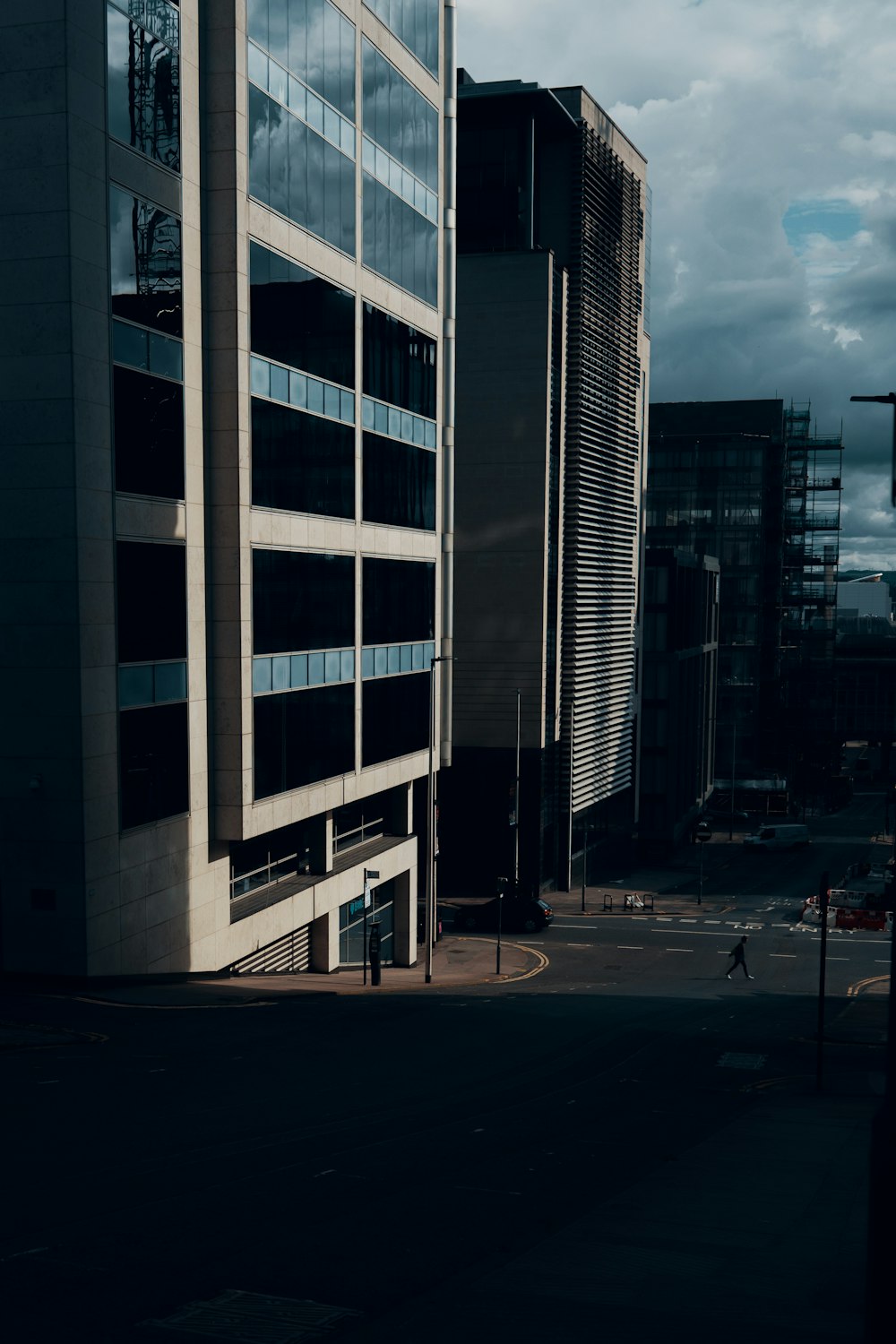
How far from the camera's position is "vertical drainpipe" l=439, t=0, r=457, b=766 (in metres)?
47.8

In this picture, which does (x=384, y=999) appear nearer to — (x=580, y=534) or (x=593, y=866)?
(x=580, y=534)

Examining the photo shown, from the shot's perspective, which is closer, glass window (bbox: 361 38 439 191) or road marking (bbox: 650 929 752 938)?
glass window (bbox: 361 38 439 191)

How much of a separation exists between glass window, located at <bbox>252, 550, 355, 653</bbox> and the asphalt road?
961cm

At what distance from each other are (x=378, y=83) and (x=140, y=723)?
23391 millimetres

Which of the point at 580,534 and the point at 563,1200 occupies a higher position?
the point at 580,534

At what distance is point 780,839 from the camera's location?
86312 mm

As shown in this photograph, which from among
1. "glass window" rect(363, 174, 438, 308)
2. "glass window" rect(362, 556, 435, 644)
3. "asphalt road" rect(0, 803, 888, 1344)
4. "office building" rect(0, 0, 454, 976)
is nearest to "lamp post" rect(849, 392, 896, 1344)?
"asphalt road" rect(0, 803, 888, 1344)

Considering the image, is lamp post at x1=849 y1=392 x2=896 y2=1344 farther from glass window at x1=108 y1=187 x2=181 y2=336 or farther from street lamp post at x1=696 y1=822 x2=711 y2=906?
street lamp post at x1=696 y1=822 x2=711 y2=906

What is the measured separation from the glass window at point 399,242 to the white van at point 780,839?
5048cm

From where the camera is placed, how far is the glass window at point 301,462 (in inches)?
1319

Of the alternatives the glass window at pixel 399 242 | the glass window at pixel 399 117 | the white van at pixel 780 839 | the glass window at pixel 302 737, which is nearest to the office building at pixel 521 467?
the glass window at pixel 399 242

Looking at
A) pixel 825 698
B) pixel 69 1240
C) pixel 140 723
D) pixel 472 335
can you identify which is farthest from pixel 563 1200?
pixel 825 698

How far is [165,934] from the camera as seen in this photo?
29938 millimetres

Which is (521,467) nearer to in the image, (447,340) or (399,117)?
(447,340)
